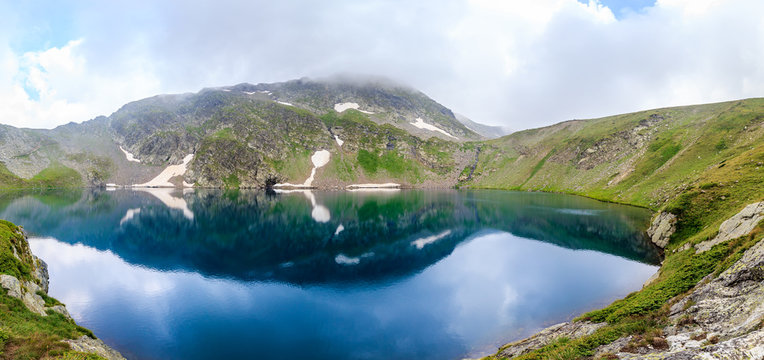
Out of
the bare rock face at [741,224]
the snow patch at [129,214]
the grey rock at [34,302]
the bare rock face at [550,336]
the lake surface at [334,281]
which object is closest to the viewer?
the bare rock face at [550,336]

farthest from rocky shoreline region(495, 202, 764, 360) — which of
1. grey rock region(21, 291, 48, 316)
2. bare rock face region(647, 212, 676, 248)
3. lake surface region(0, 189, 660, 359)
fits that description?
bare rock face region(647, 212, 676, 248)

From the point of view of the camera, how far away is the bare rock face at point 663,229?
147ft

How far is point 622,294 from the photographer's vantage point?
32.5m

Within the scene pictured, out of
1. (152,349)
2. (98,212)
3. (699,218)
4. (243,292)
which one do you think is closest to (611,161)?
(699,218)

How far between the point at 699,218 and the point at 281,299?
51.8 meters

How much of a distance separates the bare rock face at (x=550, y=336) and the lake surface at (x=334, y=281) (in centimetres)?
303

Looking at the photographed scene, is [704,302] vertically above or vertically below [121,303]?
above

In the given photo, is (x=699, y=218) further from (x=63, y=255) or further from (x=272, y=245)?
(x=63, y=255)

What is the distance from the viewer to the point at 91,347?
61.0 ft

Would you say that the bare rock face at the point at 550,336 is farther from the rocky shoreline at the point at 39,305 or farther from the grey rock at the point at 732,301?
the rocky shoreline at the point at 39,305

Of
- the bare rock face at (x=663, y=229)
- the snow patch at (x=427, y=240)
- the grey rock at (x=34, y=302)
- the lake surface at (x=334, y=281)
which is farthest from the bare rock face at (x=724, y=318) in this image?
the snow patch at (x=427, y=240)

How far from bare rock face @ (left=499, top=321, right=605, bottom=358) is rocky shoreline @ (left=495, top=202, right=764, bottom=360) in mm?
72

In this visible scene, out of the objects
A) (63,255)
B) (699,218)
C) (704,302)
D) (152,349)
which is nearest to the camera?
(704,302)

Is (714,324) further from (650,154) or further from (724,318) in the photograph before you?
(650,154)
